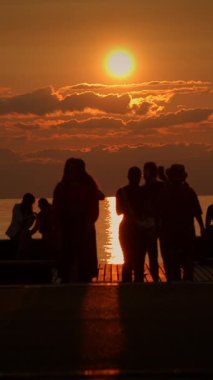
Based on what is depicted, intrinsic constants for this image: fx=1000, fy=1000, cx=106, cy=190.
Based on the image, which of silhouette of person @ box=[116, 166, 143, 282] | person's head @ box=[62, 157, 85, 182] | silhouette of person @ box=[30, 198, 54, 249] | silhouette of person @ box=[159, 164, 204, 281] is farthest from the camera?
silhouette of person @ box=[30, 198, 54, 249]

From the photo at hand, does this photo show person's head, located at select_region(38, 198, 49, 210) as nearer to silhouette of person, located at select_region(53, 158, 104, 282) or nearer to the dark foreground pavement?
silhouette of person, located at select_region(53, 158, 104, 282)

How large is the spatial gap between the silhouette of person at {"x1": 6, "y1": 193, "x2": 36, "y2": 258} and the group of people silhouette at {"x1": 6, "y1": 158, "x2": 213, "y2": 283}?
3.63m

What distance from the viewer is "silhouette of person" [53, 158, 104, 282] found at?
1220cm

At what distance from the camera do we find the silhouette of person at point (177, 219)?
41.9 feet

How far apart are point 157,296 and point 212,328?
201 cm

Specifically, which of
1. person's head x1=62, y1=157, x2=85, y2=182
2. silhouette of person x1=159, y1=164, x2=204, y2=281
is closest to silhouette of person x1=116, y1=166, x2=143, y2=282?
silhouette of person x1=159, y1=164, x2=204, y2=281

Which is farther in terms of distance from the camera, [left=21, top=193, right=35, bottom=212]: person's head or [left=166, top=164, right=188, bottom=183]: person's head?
[left=21, top=193, right=35, bottom=212]: person's head

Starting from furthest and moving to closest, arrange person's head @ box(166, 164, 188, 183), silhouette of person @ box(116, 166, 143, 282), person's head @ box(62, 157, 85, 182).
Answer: silhouette of person @ box(116, 166, 143, 282), person's head @ box(166, 164, 188, 183), person's head @ box(62, 157, 85, 182)

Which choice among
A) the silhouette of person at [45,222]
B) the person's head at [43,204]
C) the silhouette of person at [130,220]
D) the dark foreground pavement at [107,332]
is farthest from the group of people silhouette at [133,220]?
the person's head at [43,204]

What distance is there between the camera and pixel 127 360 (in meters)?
6.68

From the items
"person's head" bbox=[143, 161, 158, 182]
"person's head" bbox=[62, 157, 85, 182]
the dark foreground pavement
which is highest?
"person's head" bbox=[143, 161, 158, 182]

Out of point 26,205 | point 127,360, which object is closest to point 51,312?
point 127,360

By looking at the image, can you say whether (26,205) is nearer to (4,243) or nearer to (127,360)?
(4,243)

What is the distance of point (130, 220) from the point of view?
13.0 metres
